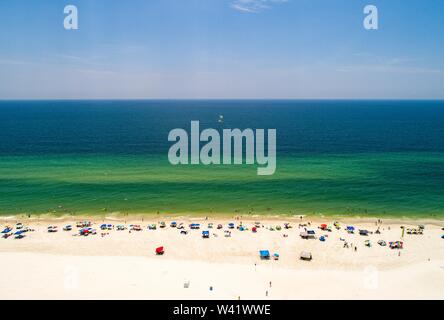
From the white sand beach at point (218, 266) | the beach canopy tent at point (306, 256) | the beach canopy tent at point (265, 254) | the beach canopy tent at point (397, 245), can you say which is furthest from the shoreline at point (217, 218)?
the beach canopy tent at point (265, 254)

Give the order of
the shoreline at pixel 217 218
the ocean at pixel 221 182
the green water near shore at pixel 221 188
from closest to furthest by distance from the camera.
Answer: the shoreline at pixel 217 218 < the green water near shore at pixel 221 188 < the ocean at pixel 221 182

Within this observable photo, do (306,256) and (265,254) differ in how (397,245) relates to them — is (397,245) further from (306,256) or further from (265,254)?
(265,254)

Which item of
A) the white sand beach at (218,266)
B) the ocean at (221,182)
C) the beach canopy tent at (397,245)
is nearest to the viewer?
the white sand beach at (218,266)

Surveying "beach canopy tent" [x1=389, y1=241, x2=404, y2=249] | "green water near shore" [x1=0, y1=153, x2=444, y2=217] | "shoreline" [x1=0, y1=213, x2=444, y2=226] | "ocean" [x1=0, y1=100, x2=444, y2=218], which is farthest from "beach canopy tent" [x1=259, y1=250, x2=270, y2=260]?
"beach canopy tent" [x1=389, y1=241, x2=404, y2=249]

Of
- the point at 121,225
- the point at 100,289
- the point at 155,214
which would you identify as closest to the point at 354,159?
the point at 155,214

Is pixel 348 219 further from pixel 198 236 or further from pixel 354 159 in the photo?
pixel 354 159

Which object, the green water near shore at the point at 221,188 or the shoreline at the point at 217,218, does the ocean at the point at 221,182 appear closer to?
the green water near shore at the point at 221,188

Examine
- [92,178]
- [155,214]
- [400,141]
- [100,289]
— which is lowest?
[100,289]

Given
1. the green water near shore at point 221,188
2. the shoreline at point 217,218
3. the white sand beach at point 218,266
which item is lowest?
the white sand beach at point 218,266
